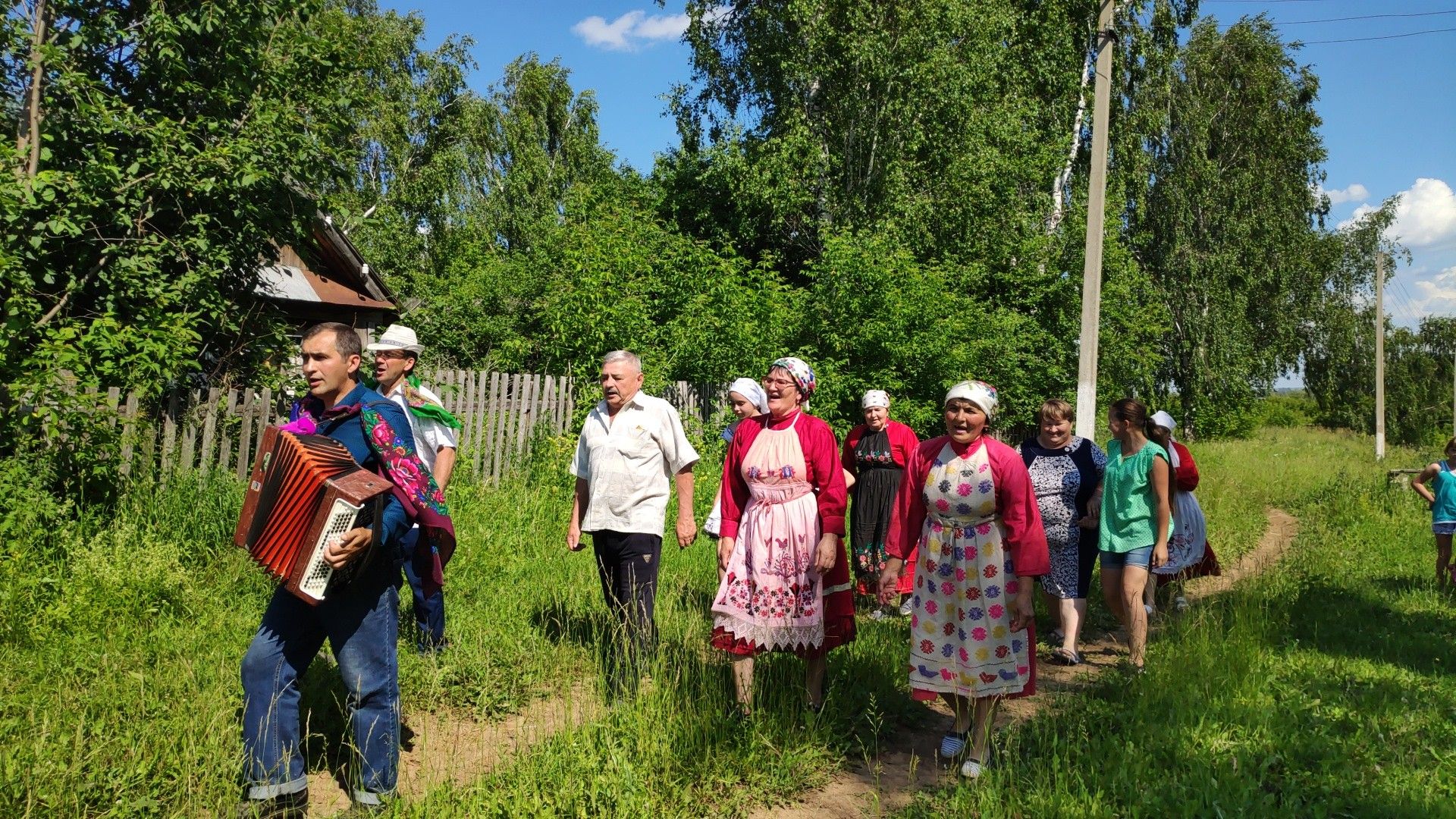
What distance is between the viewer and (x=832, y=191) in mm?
18109

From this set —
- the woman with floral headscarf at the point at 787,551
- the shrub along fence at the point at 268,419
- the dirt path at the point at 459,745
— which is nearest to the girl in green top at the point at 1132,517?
the woman with floral headscarf at the point at 787,551

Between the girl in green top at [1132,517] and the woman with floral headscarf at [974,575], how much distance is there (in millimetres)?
1859

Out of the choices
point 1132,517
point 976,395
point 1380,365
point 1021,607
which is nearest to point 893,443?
point 1132,517

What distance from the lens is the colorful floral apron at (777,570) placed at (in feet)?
14.7

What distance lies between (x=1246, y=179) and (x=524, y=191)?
70.3 ft

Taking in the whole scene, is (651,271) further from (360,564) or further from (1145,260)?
(1145,260)

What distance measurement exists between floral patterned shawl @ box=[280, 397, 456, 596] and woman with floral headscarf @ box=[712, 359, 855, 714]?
1.56 metres

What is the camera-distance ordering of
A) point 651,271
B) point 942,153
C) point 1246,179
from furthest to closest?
point 1246,179, point 942,153, point 651,271

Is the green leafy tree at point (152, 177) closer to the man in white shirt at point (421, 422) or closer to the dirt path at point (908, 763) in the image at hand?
the man in white shirt at point (421, 422)

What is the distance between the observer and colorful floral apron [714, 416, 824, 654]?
4484 millimetres

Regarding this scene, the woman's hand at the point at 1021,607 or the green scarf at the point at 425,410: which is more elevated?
the green scarf at the point at 425,410

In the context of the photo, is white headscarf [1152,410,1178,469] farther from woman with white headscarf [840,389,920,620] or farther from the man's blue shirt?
the man's blue shirt

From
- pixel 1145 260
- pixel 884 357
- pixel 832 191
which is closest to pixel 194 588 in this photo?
pixel 884 357

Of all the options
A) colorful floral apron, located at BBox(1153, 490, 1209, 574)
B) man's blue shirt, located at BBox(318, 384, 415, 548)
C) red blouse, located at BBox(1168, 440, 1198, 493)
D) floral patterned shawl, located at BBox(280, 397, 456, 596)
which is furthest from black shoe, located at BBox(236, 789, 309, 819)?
colorful floral apron, located at BBox(1153, 490, 1209, 574)
